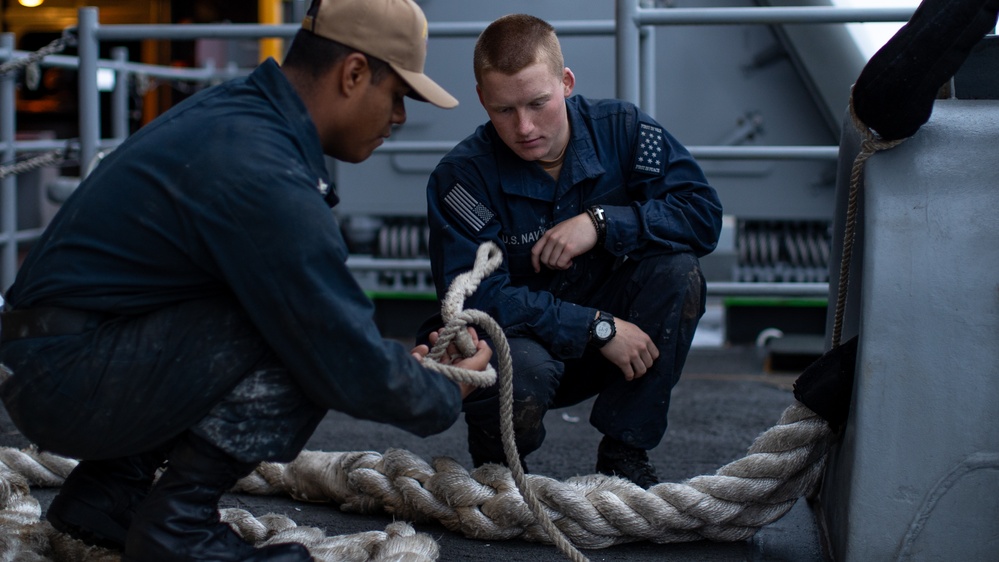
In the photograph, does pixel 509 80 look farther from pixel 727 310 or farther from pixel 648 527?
pixel 727 310

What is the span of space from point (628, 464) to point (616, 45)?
145cm

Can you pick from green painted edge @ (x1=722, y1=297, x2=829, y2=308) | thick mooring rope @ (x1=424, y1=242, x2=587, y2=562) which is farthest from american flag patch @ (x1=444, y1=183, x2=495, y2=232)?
green painted edge @ (x1=722, y1=297, x2=829, y2=308)

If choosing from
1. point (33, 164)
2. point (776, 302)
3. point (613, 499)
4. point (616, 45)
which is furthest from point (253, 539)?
point (776, 302)

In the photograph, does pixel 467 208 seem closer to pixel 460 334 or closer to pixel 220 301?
pixel 460 334

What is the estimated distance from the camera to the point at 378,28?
54.3 inches

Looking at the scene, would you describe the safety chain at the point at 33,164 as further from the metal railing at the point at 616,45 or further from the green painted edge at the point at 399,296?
the green painted edge at the point at 399,296

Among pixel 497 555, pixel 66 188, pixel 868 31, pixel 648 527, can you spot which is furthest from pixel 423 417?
pixel 66 188

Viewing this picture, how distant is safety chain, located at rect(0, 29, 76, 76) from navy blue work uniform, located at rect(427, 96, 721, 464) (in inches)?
69.6

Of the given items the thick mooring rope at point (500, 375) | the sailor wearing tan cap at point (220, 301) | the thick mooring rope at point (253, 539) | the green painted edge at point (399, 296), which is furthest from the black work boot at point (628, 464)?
the green painted edge at point (399, 296)

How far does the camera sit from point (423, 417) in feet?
4.43

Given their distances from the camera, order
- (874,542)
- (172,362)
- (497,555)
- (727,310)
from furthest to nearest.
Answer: (727,310), (497,555), (874,542), (172,362)

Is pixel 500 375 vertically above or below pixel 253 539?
above

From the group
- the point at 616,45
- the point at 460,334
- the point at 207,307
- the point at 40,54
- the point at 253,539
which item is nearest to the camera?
the point at 207,307

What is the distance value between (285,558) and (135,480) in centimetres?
29
